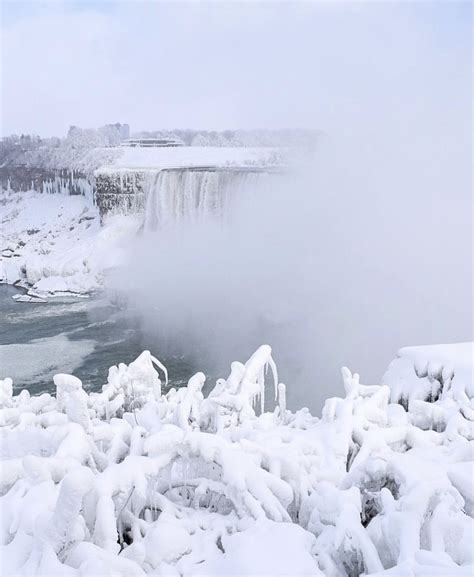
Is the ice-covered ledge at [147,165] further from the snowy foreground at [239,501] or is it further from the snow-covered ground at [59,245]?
the snowy foreground at [239,501]

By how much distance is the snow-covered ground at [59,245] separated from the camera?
116 feet

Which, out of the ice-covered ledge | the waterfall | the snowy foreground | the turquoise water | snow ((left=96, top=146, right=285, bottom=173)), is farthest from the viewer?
snow ((left=96, top=146, right=285, bottom=173))

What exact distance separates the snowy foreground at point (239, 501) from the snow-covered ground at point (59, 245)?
29.1 metres

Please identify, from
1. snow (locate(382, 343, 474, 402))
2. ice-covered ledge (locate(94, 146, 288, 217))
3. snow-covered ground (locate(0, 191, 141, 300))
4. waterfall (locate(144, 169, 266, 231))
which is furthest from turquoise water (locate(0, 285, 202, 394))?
ice-covered ledge (locate(94, 146, 288, 217))

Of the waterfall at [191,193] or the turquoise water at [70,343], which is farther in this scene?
the waterfall at [191,193]

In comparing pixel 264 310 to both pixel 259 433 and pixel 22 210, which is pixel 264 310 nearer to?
pixel 259 433

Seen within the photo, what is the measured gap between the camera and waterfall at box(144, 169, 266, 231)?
35.2 metres

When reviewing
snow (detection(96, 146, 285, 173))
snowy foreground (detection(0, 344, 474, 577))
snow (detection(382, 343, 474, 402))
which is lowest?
snow (detection(382, 343, 474, 402))

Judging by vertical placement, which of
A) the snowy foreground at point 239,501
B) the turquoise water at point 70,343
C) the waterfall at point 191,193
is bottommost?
the turquoise water at point 70,343

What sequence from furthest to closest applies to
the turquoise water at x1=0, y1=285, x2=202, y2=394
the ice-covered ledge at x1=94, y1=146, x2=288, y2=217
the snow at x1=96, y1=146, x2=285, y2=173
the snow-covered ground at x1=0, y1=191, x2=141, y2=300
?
the snow at x1=96, y1=146, x2=285, y2=173 → the ice-covered ledge at x1=94, y1=146, x2=288, y2=217 → the snow-covered ground at x1=0, y1=191, x2=141, y2=300 → the turquoise water at x1=0, y1=285, x2=202, y2=394

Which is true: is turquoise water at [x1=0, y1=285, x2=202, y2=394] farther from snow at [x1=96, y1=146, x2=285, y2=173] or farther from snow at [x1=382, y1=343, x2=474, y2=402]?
snow at [x1=96, y1=146, x2=285, y2=173]

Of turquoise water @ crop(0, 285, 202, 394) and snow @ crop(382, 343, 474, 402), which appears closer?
snow @ crop(382, 343, 474, 402)

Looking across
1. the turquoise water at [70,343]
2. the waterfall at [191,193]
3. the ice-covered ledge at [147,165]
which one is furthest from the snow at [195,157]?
the turquoise water at [70,343]

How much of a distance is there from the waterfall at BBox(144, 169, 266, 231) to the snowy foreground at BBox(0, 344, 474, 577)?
28733mm
